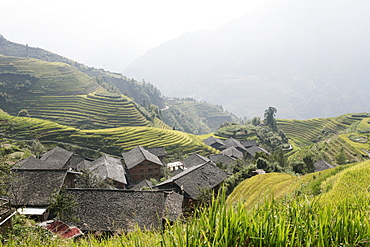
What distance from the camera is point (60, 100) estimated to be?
301 feet

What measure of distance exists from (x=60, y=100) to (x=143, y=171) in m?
59.9

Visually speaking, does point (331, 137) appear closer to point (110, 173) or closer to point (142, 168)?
point (142, 168)

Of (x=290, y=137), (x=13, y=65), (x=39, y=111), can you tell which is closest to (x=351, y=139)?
(x=290, y=137)

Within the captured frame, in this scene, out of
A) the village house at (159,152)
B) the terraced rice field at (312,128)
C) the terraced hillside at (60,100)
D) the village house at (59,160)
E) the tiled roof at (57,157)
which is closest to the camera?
the village house at (59,160)

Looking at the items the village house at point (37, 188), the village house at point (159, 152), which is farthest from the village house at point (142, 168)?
the village house at point (37, 188)

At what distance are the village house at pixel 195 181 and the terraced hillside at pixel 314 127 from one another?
243 ft

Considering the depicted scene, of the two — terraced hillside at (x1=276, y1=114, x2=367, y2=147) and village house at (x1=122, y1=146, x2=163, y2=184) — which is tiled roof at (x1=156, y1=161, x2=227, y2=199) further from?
terraced hillside at (x1=276, y1=114, x2=367, y2=147)

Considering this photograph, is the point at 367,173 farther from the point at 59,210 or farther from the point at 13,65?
the point at 13,65

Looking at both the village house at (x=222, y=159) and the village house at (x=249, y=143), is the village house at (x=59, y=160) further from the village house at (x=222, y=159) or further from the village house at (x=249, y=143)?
the village house at (x=249, y=143)

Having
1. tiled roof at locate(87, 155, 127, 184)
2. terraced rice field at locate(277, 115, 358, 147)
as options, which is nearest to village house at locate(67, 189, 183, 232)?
tiled roof at locate(87, 155, 127, 184)

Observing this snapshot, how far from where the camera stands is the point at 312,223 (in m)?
2.83

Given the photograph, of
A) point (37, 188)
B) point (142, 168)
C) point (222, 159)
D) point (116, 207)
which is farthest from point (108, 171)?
point (222, 159)

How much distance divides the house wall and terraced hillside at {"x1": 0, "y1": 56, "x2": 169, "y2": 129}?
37.4 m

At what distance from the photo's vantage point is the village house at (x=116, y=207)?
59.7 ft
